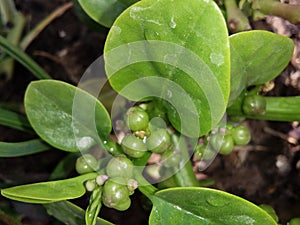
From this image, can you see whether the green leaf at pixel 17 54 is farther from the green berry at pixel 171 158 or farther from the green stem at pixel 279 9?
the green stem at pixel 279 9

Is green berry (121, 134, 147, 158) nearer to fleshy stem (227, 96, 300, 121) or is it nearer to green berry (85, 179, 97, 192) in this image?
green berry (85, 179, 97, 192)

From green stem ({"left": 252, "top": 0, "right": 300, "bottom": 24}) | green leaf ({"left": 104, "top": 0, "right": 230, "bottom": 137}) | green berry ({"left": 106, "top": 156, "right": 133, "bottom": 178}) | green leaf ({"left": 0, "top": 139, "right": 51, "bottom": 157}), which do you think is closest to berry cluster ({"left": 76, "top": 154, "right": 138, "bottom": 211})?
green berry ({"left": 106, "top": 156, "right": 133, "bottom": 178})

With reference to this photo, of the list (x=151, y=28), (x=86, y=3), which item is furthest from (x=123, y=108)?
(x=151, y=28)

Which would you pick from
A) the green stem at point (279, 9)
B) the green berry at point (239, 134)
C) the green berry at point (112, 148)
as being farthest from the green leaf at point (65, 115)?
the green stem at point (279, 9)

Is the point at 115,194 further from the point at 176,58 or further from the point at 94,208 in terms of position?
the point at 176,58

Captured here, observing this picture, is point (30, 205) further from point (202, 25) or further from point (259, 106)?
point (202, 25)

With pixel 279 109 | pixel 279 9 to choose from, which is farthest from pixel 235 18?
pixel 279 109
